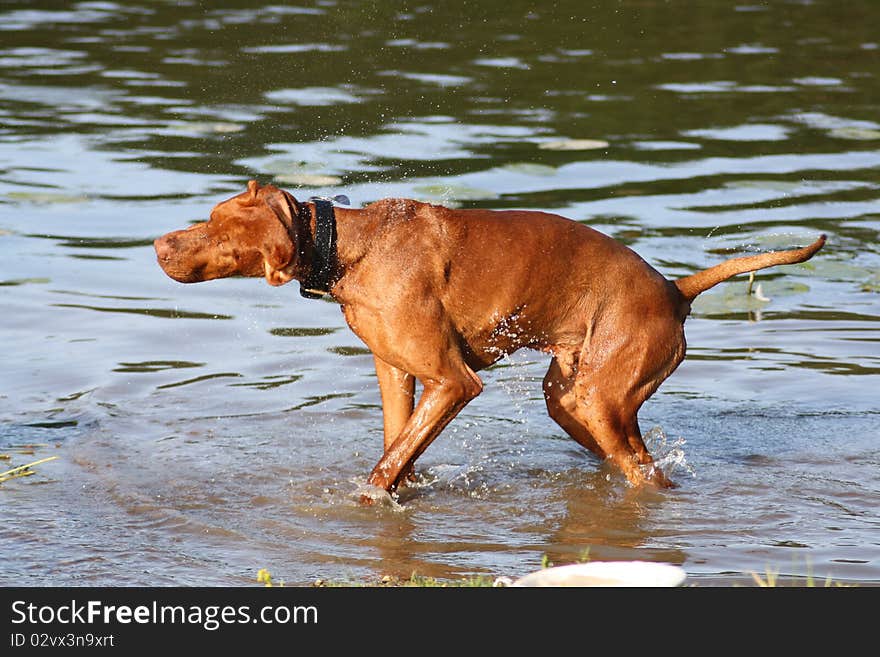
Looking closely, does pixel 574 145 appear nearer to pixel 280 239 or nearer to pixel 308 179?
pixel 308 179

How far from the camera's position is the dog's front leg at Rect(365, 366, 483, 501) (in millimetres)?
6715

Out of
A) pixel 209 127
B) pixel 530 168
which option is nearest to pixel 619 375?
pixel 530 168

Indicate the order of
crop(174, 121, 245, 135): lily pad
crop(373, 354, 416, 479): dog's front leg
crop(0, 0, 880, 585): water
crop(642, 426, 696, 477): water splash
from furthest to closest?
crop(174, 121, 245, 135): lily pad < crop(642, 426, 696, 477): water splash < crop(373, 354, 416, 479): dog's front leg < crop(0, 0, 880, 585): water

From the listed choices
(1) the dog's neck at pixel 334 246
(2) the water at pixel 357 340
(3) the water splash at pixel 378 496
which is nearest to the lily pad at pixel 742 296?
(2) the water at pixel 357 340

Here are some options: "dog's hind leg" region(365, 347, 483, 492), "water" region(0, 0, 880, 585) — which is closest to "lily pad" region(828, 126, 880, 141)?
"water" region(0, 0, 880, 585)

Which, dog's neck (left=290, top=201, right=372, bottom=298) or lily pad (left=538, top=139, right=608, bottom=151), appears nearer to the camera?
dog's neck (left=290, top=201, right=372, bottom=298)

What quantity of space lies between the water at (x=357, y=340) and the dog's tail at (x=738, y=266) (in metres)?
0.97

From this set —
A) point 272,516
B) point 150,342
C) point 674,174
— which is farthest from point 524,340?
point 674,174

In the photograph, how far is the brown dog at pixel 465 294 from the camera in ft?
21.5

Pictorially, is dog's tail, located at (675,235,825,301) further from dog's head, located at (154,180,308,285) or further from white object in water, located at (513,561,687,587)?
white object in water, located at (513,561,687,587)

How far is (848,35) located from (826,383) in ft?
39.1

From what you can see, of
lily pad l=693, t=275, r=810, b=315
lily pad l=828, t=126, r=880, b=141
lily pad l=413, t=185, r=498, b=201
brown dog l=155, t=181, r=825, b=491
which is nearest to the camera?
brown dog l=155, t=181, r=825, b=491

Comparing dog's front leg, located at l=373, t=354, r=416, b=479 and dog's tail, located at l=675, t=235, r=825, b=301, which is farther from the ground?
dog's tail, located at l=675, t=235, r=825, b=301

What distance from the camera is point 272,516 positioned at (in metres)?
7.04
